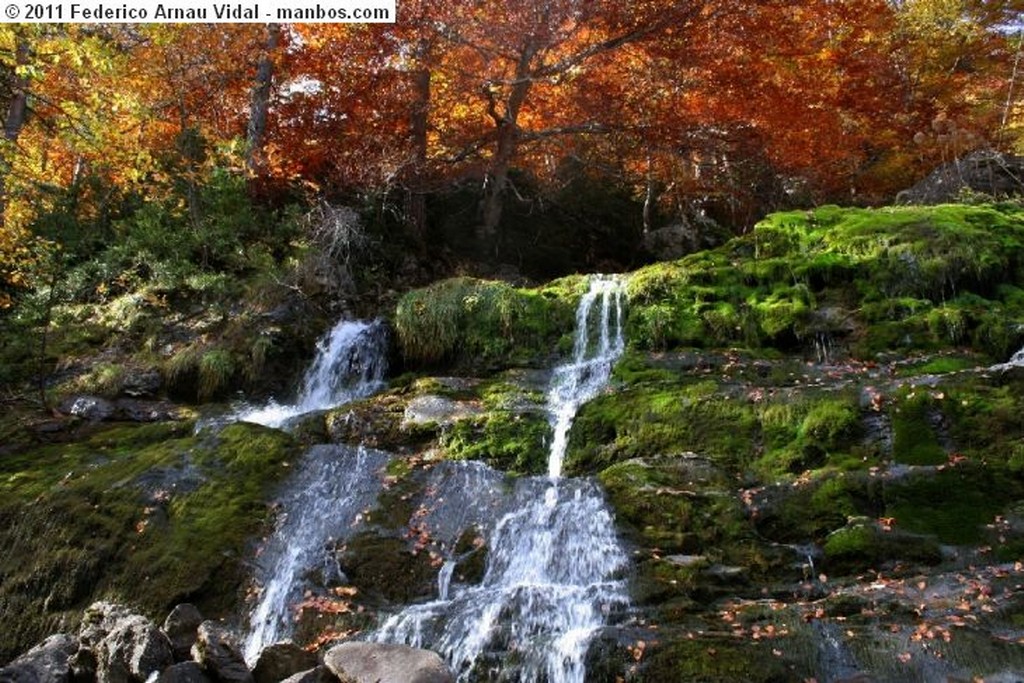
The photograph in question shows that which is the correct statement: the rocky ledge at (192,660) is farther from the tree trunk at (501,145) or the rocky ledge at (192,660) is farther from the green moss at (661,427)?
the tree trunk at (501,145)

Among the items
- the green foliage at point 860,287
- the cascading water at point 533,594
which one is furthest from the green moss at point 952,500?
the green foliage at point 860,287

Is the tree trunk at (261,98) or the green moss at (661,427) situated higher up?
the tree trunk at (261,98)

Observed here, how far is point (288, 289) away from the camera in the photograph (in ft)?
42.2

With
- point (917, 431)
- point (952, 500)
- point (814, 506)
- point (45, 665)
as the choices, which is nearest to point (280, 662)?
point (45, 665)

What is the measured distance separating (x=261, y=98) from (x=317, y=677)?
13.8m

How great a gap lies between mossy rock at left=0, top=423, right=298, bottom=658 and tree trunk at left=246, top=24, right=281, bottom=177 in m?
8.42

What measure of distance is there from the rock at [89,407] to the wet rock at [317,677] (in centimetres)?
739

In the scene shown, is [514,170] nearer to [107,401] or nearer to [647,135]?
[647,135]

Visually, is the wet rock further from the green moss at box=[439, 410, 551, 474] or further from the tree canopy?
the tree canopy

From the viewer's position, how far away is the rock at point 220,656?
4.87 meters

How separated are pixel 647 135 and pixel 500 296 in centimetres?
597

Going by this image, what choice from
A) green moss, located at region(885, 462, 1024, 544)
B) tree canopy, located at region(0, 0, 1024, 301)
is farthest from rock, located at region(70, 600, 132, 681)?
tree canopy, located at region(0, 0, 1024, 301)

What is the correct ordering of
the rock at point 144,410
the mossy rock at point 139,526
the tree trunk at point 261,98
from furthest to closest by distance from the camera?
the tree trunk at point 261,98
the rock at point 144,410
the mossy rock at point 139,526

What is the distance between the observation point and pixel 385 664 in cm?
474
